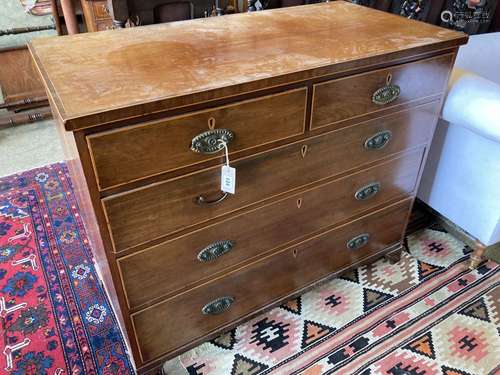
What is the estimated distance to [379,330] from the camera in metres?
1.43

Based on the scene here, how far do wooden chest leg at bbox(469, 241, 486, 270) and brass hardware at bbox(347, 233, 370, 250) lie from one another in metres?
0.48

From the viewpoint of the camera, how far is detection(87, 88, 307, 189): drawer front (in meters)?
0.81

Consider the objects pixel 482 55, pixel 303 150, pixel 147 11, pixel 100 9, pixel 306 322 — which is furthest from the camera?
pixel 100 9

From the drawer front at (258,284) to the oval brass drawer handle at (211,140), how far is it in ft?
1.39

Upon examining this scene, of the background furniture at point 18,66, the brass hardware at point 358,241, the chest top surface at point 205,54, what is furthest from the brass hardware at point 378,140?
the background furniture at point 18,66

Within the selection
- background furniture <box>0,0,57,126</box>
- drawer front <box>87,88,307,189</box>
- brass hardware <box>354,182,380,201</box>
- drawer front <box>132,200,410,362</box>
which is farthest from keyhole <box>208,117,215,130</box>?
background furniture <box>0,0,57,126</box>

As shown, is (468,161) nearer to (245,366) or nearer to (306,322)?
(306,322)

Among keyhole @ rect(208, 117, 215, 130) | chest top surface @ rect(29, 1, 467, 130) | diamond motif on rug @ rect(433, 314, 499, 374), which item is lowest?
diamond motif on rug @ rect(433, 314, 499, 374)

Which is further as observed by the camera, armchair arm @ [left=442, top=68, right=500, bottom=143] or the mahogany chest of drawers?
armchair arm @ [left=442, top=68, right=500, bottom=143]

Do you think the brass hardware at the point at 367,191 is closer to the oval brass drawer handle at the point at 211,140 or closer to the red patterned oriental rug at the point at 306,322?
the red patterned oriental rug at the point at 306,322

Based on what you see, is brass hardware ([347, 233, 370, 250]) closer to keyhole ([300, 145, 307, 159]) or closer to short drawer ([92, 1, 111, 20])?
keyhole ([300, 145, 307, 159])

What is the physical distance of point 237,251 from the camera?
3.78ft

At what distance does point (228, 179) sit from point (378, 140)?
0.53 m

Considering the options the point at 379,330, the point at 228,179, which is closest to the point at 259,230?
the point at 228,179
